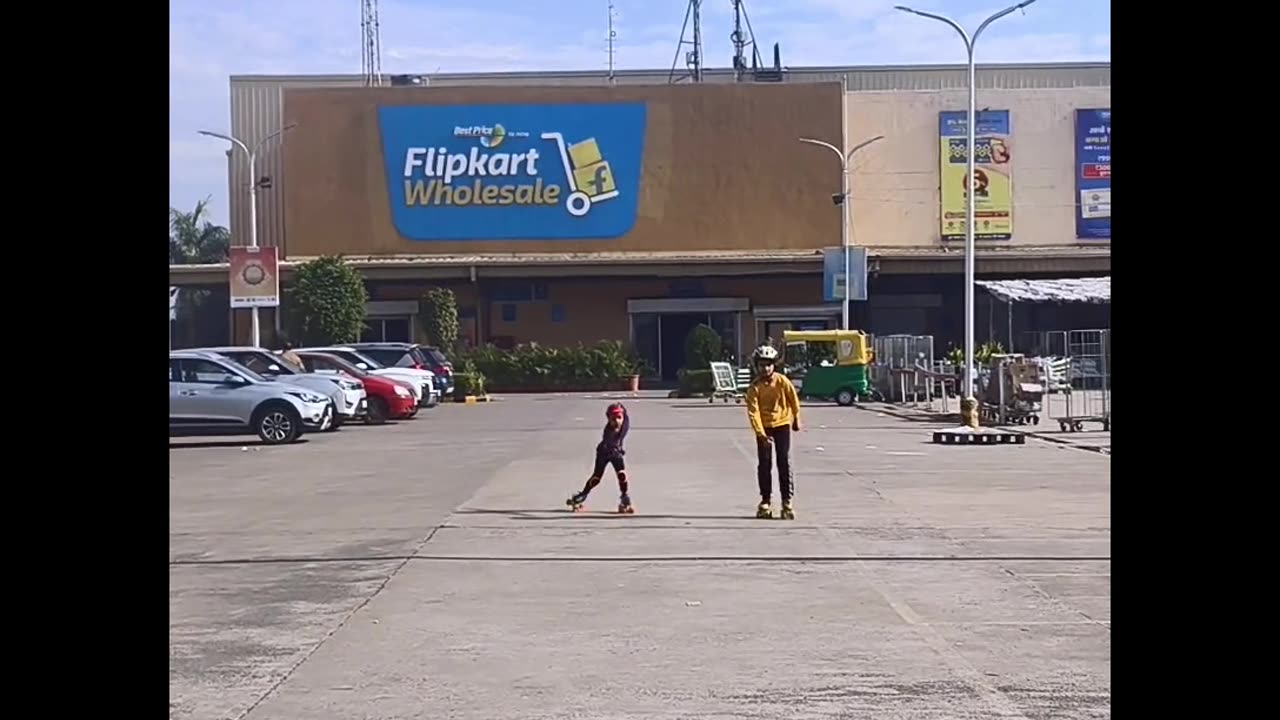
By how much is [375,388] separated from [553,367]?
65.8 feet

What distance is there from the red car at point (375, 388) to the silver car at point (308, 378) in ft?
6.65

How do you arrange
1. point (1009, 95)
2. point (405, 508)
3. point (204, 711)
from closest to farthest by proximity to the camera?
point (204, 711) < point (405, 508) < point (1009, 95)

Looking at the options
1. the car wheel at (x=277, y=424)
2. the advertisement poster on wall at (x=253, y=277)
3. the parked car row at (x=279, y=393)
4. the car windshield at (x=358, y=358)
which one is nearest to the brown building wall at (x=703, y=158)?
the advertisement poster on wall at (x=253, y=277)

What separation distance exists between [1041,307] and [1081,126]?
7.44 m

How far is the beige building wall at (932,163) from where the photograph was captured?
62.0 m

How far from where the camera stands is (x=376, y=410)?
35188 mm

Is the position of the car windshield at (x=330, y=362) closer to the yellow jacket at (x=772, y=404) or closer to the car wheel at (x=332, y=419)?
the car wheel at (x=332, y=419)

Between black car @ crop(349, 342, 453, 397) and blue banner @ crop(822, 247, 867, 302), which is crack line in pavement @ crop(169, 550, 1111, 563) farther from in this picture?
blue banner @ crop(822, 247, 867, 302)

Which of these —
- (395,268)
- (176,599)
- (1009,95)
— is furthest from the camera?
(1009,95)

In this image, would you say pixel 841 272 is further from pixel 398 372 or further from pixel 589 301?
pixel 589 301

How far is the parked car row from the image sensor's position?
91.2 ft
